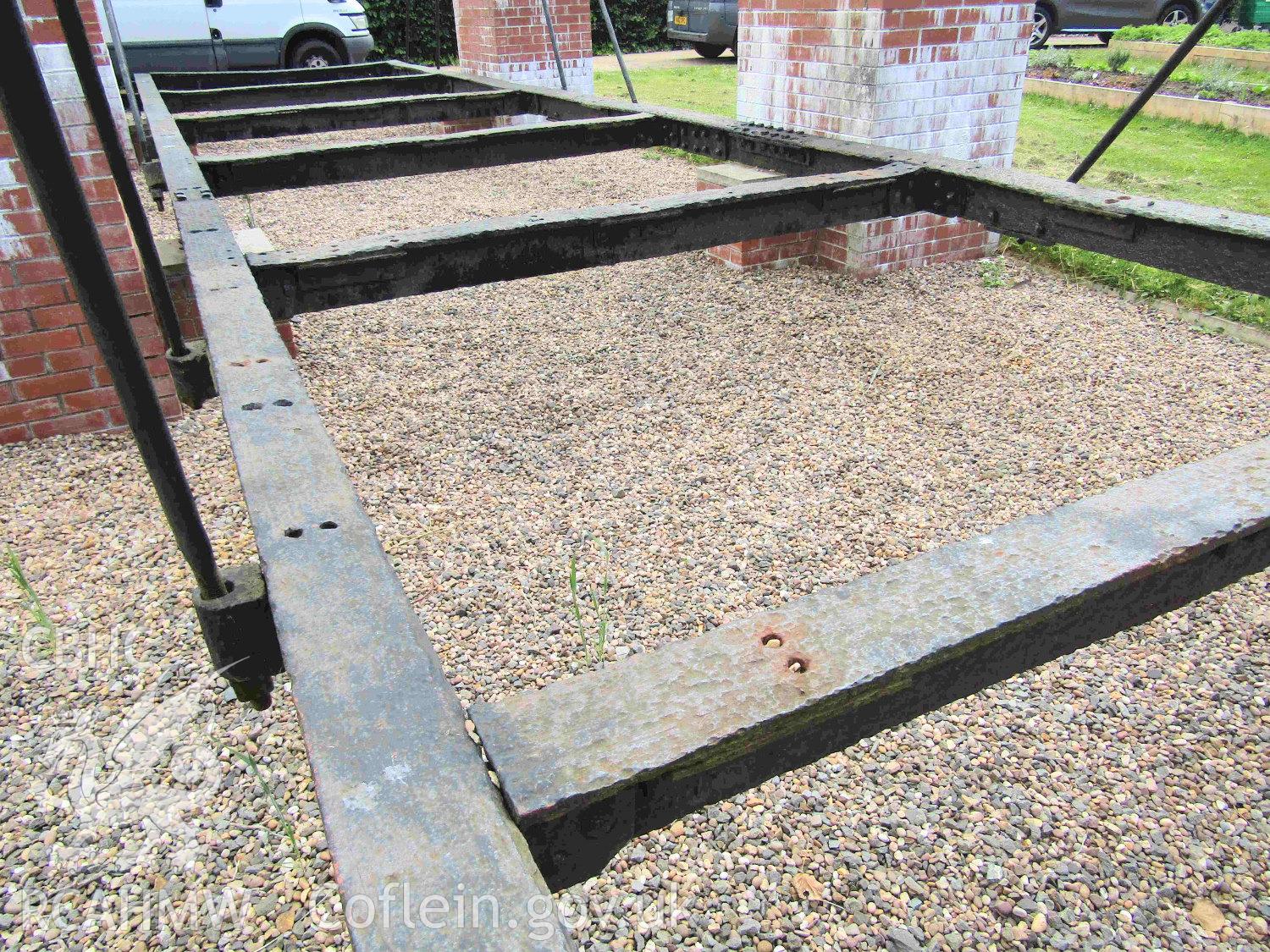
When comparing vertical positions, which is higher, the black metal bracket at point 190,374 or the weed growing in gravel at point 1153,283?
the black metal bracket at point 190,374

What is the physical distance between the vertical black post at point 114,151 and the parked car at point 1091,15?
16.6 meters

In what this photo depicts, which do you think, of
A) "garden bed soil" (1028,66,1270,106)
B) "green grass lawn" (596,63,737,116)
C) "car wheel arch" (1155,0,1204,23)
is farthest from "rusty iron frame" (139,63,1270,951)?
"car wheel arch" (1155,0,1204,23)

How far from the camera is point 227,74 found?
6.78m

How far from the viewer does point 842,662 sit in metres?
0.83

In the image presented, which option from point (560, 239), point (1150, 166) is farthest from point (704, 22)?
point (560, 239)

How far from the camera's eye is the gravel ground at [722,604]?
6.38 feet

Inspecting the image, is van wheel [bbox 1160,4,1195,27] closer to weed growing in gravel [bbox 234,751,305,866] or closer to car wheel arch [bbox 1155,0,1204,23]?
car wheel arch [bbox 1155,0,1204,23]

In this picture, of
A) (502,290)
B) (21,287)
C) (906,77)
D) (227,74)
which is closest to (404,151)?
(21,287)

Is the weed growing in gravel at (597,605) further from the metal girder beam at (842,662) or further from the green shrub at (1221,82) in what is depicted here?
the green shrub at (1221,82)

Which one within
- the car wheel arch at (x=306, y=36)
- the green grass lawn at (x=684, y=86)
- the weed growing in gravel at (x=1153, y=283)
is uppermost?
the car wheel arch at (x=306, y=36)

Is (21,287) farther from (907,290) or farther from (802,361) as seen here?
(907,290)

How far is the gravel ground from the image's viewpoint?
1.94 m

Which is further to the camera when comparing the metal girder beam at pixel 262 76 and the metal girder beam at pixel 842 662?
the metal girder beam at pixel 262 76

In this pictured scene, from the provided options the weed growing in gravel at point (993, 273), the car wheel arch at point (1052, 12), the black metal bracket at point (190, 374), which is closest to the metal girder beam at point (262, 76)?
the black metal bracket at point (190, 374)
